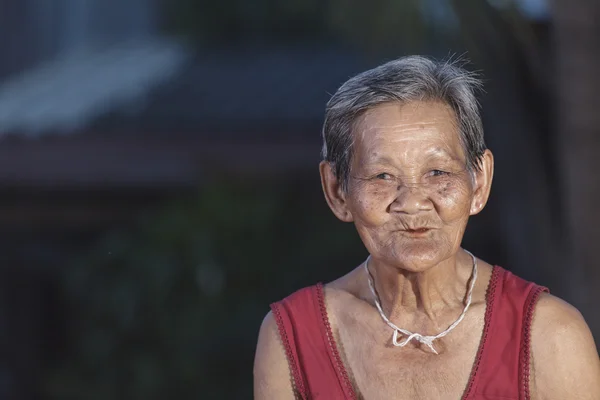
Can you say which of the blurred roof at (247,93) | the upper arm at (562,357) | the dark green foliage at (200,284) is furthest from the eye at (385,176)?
the dark green foliage at (200,284)

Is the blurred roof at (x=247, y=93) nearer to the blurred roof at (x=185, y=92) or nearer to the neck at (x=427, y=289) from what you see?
the blurred roof at (x=185, y=92)

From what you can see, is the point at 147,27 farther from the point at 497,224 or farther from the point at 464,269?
the point at 464,269

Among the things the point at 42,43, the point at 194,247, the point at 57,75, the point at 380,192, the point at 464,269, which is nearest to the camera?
the point at 380,192

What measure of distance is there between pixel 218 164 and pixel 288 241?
689mm

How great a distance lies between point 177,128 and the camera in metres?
6.64

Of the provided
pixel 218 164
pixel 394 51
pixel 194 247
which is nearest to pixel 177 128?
pixel 218 164

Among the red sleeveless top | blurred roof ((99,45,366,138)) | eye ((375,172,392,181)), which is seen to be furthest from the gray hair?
blurred roof ((99,45,366,138))

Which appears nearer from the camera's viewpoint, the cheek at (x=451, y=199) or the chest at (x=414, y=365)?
the cheek at (x=451, y=199)

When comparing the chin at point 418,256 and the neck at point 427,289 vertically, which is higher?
the chin at point 418,256

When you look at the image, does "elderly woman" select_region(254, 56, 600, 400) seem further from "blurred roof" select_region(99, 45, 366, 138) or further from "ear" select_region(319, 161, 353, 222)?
"blurred roof" select_region(99, 45, 366, 138)

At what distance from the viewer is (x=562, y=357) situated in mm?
2426

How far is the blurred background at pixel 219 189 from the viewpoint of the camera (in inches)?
194

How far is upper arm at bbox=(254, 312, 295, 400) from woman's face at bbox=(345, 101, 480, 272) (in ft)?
1.35

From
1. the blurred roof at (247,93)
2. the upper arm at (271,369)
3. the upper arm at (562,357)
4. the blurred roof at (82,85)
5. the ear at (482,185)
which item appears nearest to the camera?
the upper arm at (562,357)
